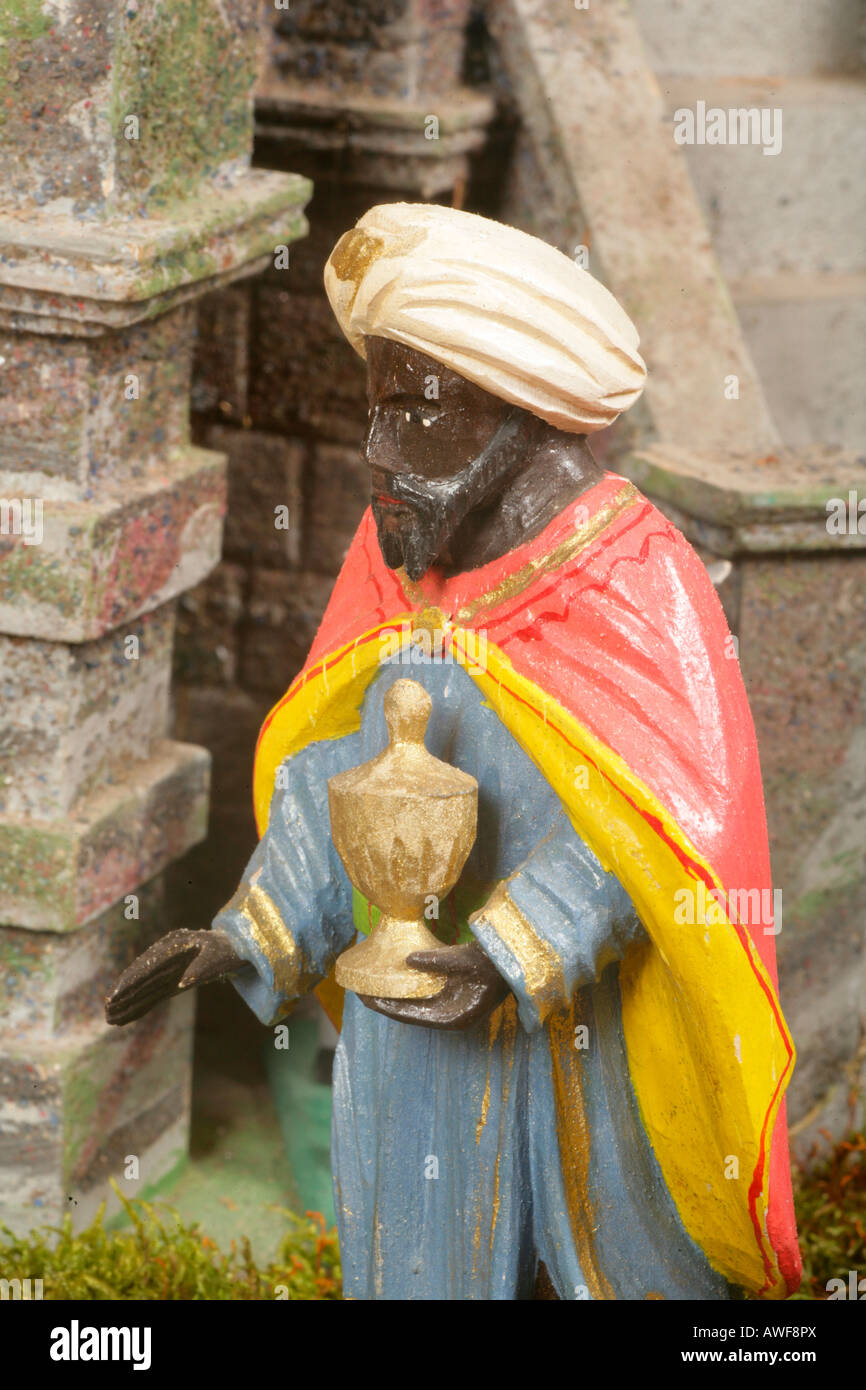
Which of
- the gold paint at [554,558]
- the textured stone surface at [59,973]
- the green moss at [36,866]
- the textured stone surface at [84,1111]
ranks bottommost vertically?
the textured stone surface at [84,1111]

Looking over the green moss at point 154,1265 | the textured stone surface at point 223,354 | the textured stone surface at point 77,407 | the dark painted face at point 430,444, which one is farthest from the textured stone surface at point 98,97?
the green moss at point 154,1265

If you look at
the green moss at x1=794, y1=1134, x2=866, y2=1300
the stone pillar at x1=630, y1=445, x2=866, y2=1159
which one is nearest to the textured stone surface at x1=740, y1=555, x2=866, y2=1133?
the stone pillar at x1=630, y1=445, x2=866, y2=1159

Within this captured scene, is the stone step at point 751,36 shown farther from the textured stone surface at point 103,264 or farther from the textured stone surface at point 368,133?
the textured stone surface at point 103,264

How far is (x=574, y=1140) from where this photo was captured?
3467mm

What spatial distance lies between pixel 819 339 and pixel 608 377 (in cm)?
339

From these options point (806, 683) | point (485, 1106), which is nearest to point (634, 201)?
point (806, 683)

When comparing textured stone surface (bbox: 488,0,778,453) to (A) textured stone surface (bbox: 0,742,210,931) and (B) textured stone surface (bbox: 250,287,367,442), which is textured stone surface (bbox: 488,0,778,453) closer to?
(B) textured stone surface (bbox: 250,287,367,442)

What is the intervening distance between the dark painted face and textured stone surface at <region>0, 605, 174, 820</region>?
1260mm

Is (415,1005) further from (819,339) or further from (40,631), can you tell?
(819,339)

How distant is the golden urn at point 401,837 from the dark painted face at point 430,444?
0.82 feet

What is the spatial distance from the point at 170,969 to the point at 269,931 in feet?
0.57

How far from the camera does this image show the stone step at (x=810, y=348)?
6.33 m

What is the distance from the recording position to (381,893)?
128 inches
